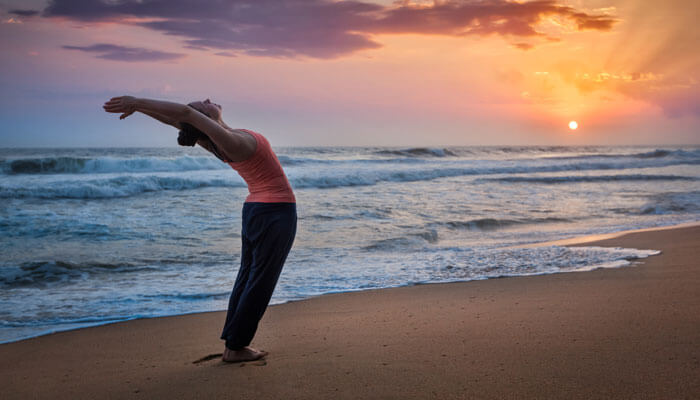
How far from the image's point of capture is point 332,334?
366cm

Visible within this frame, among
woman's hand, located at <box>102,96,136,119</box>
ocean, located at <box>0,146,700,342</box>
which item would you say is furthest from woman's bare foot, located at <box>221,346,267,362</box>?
ocean, located at <box>0,146,700,342</box>

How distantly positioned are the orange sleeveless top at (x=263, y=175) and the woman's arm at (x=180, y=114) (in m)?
0.16

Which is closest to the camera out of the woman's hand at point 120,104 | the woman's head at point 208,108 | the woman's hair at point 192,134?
the woman's hand at point 120,104

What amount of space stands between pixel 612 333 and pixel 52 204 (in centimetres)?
1470

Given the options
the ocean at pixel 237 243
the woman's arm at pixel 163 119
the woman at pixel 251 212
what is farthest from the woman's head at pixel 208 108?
the ocean at pixel 237 243

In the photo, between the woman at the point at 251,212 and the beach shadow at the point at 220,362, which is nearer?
the woman at the point at 251,212

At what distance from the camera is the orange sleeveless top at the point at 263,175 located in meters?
2.79

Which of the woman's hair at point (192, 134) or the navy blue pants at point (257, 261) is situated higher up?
the woman's hair at point (192, 134)

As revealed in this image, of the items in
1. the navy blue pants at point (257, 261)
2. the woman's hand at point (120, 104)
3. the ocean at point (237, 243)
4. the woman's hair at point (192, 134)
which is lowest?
the ocean at point (237, 243)

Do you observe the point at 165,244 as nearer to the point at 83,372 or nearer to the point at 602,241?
the point at 83,372

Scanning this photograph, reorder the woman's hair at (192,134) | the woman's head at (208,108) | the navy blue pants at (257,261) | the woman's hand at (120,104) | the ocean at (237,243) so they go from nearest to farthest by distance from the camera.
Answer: the woman's hand at (120,104) → the woman's hair at (192,134) → the woman's head at (208,108) → the navy blue pants at (257,261) → the ocean at (237,243)

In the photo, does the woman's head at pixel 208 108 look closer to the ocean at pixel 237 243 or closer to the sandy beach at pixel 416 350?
the sandy beach at pixel 416 350

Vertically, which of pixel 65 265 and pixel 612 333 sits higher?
pixel 612 333

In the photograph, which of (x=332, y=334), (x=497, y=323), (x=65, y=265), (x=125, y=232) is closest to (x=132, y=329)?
(x=332, y=334)
